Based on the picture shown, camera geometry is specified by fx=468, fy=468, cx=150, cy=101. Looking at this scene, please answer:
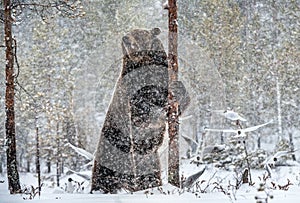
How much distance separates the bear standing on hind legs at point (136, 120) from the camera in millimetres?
5277

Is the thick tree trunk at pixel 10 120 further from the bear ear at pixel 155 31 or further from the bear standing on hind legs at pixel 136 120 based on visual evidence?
the bear ear at pixel 155 31

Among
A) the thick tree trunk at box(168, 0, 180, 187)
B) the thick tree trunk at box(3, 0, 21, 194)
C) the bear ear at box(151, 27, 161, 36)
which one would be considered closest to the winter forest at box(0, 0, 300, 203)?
the thick tree trunk at box(3, 0, 21, 194)

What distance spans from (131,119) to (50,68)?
15085 mm

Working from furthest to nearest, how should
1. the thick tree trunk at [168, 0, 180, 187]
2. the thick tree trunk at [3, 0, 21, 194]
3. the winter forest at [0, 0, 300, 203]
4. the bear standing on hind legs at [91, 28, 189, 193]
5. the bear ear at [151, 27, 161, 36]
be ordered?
1. the winter forest at [0, 0, 300, 203]
2. the thick tree trunk at [3, 0, 21, 194]
3. the thick tree trunk at [168, 0, 180, 187]
4. the bear ear at [151, 27, 161, 36]
5. the bear standing on hind legs at [91, 28, 189, 193]

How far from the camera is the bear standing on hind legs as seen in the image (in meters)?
5.28

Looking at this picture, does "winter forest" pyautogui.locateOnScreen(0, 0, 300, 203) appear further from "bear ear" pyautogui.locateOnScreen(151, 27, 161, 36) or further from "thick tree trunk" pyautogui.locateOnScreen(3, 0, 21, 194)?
"bear ear" pyautogui.locateOnScreen(151, 27, 161, 36)

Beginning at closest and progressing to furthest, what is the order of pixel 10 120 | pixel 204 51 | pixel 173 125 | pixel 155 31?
pixel 155 31
pixel 173 125
pixel 10 120
pixel 204 51

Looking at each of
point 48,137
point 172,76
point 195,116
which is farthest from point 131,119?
point 48,137

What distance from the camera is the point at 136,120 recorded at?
17.4 feet

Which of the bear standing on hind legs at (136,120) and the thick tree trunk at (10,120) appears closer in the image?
the bear standing on hind legs at (136,120)

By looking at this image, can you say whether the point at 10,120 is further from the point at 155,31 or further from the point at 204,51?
the point at 204,51

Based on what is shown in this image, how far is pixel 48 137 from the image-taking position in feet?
62.1

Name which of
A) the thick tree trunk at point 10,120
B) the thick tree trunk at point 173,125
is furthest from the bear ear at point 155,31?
the thick tree trunk at point 10,120

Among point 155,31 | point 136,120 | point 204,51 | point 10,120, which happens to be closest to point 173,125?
point 136,120
